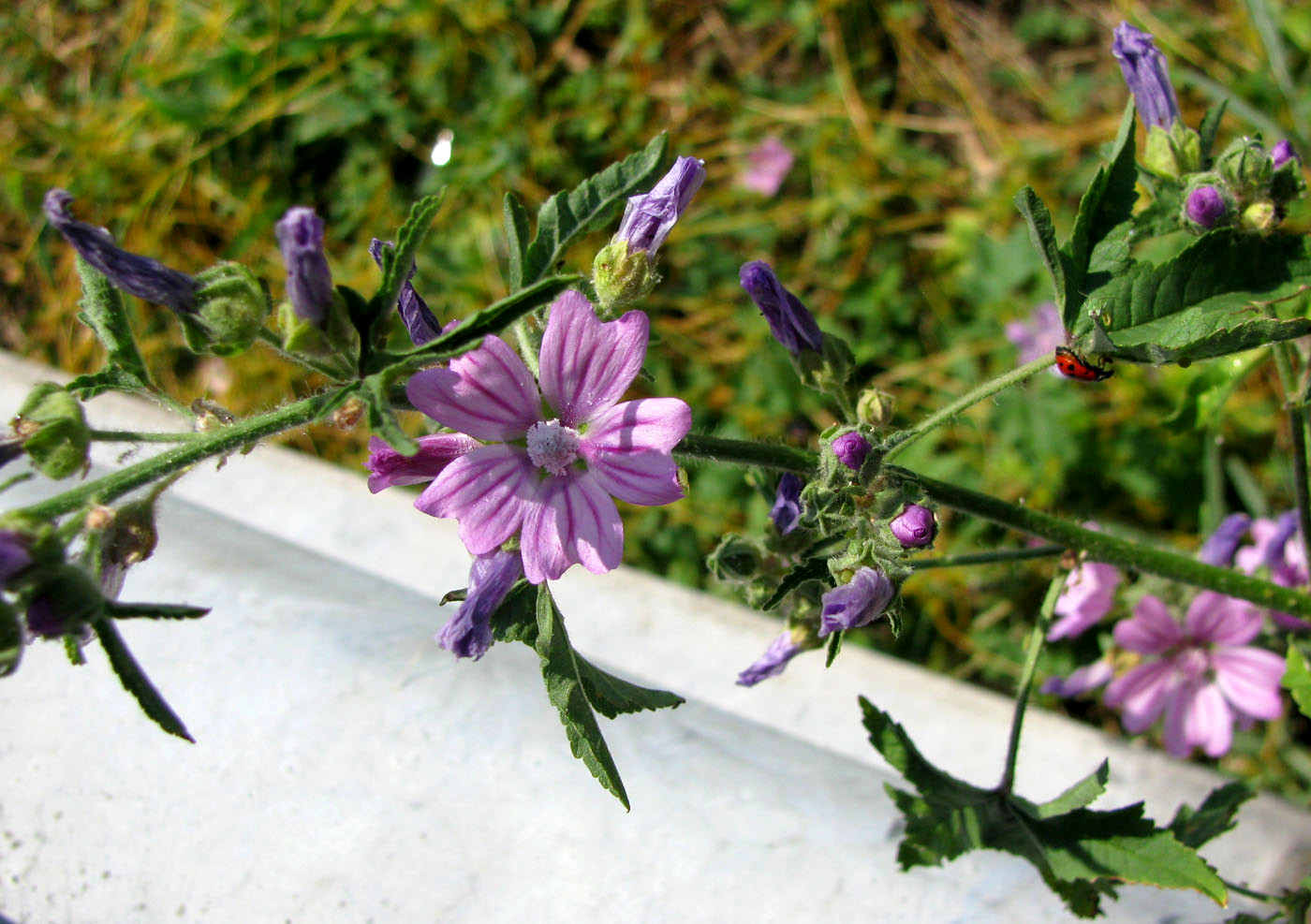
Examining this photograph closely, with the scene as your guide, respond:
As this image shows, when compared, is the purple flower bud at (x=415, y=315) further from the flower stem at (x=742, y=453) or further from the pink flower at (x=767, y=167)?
the pink flower at (x=767, y=167)

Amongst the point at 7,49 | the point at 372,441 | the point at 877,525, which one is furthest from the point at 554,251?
the point at 7,49

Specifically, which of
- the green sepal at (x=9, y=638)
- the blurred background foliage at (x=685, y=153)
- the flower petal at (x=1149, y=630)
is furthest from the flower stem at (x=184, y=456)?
the blurred background foliage at (x=685, y=153)

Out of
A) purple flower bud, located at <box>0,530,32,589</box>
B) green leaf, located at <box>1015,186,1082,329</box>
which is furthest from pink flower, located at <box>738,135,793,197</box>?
purple flower bud, located at <box>0,530,32,589</box>

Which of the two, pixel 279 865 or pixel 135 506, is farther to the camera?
pixel 279 865

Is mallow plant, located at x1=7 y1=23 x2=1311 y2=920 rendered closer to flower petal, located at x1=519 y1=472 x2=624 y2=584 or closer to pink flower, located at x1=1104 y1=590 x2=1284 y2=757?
flower petal, located at x1=519 y1=472 x2=624 y2=584

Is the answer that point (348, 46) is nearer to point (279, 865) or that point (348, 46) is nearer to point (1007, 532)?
point (1007, 532)

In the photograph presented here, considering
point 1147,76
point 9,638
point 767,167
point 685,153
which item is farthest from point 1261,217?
point 685,153

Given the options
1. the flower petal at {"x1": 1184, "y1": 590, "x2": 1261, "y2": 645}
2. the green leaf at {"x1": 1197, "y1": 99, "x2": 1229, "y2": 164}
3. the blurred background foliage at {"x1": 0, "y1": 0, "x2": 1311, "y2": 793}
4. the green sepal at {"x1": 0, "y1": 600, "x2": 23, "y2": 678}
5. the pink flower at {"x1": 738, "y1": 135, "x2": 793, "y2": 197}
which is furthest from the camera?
the pink flower at {"x1": 738, "y1": 135, "x2": 793, "y2": 197}
